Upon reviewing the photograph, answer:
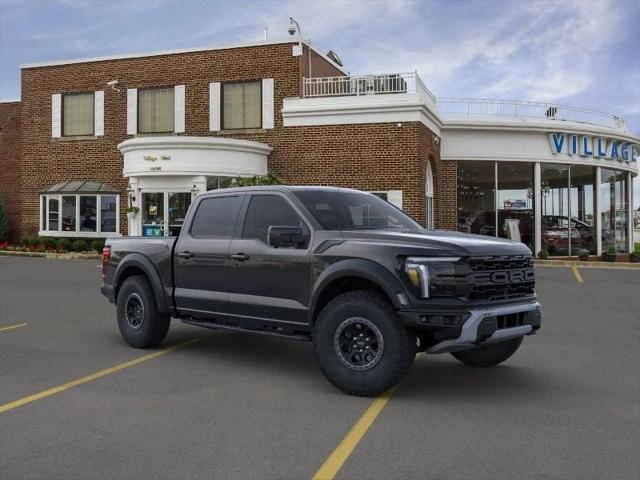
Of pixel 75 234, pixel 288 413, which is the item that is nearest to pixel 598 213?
pixel 75 234

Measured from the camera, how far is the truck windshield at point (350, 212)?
6.44 meters

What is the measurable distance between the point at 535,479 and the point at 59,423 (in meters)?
3.48

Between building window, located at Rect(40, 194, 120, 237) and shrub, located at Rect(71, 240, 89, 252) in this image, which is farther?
building window, located at Rect(40, 194, 120, 237)

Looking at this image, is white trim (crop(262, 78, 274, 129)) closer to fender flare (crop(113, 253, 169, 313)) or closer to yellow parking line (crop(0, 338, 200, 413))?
fender flare (crop(113, 253, 169, 313))

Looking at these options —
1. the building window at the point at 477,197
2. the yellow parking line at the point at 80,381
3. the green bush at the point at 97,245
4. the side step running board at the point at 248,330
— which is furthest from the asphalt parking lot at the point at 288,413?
the building window at the point at 477,197

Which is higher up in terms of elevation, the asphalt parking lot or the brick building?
the brick building

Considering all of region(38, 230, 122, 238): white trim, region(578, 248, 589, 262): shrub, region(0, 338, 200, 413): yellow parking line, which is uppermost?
region(38, 230, 122, 238): white trim

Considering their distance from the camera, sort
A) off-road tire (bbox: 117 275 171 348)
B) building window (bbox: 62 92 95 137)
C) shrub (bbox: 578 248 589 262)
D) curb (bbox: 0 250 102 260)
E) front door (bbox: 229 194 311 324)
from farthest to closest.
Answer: building window (bbox: 62 92 95 137) → shrub (bbox: 578 248 589 262) → curb (bbox: 0 250 102 260) → off-road tire (bbox: 117 275 171 348) → front door (bbox: 229 194 311 324)

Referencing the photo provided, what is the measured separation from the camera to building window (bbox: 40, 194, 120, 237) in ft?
83.7

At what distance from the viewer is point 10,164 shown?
29547 millimetres

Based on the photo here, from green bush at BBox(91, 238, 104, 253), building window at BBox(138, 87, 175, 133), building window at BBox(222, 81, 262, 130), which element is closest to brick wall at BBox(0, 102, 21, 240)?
green bush at BBox(91, 238, 104, 253)

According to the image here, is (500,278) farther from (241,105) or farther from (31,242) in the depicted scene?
(31,242)

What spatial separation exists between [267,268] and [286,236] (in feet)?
1.87

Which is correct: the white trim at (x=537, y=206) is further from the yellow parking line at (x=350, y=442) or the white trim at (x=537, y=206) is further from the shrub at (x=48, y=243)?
the yellow parking line at (x=350, y=442)
